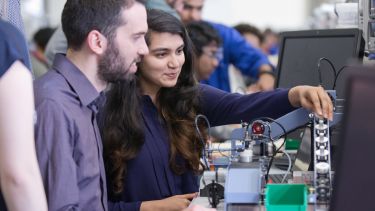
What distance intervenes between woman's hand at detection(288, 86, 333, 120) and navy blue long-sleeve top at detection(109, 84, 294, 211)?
0.45ft

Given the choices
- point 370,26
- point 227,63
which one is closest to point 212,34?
point 227,63

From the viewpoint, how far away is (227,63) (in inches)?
175

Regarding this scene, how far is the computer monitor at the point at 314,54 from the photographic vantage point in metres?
2.51

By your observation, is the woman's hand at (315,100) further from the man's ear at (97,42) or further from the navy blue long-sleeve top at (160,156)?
the man's ear at (97,42)

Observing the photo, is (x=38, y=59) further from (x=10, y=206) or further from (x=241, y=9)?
(x=241, y=9)

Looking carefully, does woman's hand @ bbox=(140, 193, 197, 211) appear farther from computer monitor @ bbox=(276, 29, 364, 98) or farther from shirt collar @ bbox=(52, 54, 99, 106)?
computer monitor @ bbox=(276, 29, 364, 98)

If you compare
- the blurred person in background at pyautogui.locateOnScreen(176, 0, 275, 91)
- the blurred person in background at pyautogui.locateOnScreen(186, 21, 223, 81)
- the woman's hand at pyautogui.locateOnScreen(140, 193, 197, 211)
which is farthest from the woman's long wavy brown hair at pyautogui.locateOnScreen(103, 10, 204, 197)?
the blurred person in background at pyautogui.locateOnScreen(176, 0, 275, 91)

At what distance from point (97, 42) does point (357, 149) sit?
3.33 feet

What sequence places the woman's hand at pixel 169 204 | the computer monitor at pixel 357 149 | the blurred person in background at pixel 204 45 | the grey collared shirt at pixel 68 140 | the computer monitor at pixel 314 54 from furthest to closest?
1. the blurred person in background at pixel 204 45
2. the computer monitor at pixel 314 54
3. the woman's hand at pixel 169 204
4. the grey collared shirt at pixel 68 140
5. the computer monitor at pixel 357 149

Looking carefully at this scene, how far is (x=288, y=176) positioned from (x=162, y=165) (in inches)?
17.5

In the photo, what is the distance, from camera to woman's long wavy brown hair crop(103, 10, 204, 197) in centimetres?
223

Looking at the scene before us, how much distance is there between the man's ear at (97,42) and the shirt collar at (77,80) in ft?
0.23

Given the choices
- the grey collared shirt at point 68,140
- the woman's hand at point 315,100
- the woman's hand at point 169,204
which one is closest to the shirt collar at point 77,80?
the grey collared shirt at point 68,140

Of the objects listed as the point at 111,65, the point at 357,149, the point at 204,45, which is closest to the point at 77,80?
the point at 111,65
